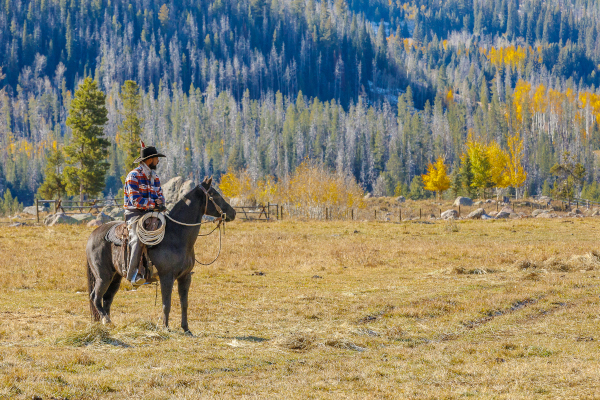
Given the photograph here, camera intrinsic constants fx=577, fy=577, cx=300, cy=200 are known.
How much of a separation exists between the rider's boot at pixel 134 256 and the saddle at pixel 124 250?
8 cm

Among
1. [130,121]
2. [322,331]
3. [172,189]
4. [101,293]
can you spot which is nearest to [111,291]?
[101,293]

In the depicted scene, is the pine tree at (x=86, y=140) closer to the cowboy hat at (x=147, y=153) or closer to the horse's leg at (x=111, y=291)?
the horse's leg at (x=111, y=291)

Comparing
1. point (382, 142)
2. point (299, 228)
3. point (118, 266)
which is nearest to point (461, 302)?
point (118, 266)

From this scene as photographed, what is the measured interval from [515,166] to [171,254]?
5249 inches

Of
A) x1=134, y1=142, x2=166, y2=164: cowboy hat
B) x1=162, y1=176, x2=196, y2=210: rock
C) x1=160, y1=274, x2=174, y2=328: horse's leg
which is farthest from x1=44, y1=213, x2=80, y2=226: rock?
x1=160, y1=274, x2=174, y2=328: horse's leg

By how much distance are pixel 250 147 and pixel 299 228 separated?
4815 inches

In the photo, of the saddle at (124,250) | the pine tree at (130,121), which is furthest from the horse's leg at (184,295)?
the pine tree at (130,121)

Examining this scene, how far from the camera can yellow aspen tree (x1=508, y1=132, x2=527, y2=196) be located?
107m

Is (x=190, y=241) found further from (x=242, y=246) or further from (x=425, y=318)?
(x=242, y=246)

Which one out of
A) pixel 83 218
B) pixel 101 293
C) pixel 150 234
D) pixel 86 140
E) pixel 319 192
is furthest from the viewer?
pixel 319 192

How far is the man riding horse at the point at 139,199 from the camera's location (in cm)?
1153

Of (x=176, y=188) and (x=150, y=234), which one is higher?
(x=150, y=234)

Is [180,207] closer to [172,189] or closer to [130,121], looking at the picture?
[172,189]

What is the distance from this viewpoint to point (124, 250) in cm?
1182
